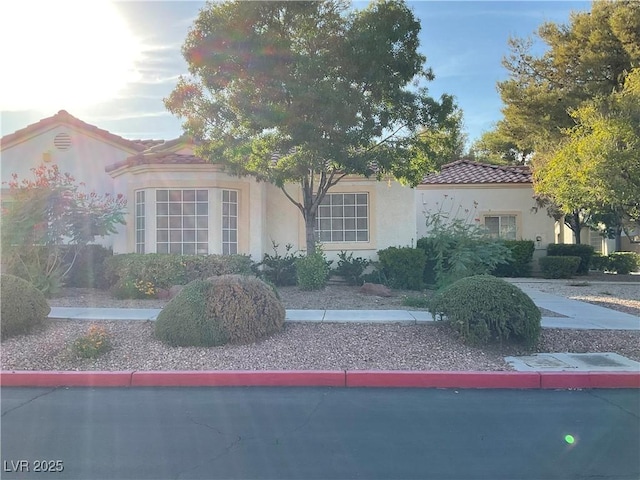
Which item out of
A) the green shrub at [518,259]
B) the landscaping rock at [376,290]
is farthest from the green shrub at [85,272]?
the green shrub at [518,259]

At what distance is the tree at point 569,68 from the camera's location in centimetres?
1831

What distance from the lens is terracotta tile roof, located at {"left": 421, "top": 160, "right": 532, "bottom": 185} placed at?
19.5 meters

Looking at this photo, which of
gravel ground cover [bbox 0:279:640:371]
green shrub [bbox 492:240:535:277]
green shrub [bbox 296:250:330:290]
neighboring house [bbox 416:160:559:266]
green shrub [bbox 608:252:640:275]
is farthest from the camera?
green shrub [bbox 608:252:640:275]

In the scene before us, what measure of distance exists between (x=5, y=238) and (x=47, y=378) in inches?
233

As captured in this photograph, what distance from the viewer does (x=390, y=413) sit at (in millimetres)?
5137

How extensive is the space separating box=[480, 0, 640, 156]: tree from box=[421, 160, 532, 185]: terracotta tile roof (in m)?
1.33

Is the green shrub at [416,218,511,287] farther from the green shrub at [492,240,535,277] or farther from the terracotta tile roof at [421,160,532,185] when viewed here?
the terracotta tile roof at [421,160,532,185]

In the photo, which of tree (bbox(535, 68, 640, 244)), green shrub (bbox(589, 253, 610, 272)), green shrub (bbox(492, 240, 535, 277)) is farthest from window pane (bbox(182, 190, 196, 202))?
green shrub (bbox(589, 253, 610, 272))

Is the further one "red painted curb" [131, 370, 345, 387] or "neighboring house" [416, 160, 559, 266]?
"neighboring house" [416, 160, 559, 266]

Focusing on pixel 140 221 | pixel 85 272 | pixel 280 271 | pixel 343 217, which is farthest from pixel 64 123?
pixel 343 217

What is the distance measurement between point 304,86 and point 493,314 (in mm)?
5735

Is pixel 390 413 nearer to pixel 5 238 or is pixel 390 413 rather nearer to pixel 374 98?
pixel 374 98

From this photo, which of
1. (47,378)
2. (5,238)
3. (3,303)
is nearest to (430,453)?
(47,378)

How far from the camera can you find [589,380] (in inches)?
237
